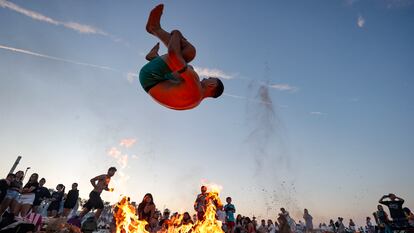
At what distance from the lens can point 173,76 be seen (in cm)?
343

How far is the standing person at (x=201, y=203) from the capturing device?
9902 millimetres

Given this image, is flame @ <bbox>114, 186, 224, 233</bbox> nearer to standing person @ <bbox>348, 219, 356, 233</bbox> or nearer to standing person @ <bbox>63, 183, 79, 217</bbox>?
standing person @ <bbox>63, 183, 79, 217</bbox>

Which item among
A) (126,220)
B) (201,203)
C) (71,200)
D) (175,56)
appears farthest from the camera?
(201,203)

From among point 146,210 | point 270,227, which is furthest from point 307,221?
point 146,210

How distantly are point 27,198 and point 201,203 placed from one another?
6272mm

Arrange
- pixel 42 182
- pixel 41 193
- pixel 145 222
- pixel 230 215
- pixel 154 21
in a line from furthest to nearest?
pixel 230 215 < pixel 42 182 < pixel 41 193 < pixel 145 222 < pixel 154 21

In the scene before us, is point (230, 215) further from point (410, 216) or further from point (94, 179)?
point (410, 216)

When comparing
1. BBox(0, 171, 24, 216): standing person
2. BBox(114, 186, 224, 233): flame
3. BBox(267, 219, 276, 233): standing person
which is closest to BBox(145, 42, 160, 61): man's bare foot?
BBox(114, 186, 224, 233): flame

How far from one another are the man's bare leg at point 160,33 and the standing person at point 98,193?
6.92m

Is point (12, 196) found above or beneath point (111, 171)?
beneath

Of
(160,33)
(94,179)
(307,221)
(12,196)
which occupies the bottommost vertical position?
(12,196)

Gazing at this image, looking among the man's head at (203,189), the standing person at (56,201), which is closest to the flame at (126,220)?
the man's head at (203,189)

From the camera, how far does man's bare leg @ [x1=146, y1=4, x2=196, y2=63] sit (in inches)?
132

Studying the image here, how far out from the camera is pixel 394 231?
899 centimetres
